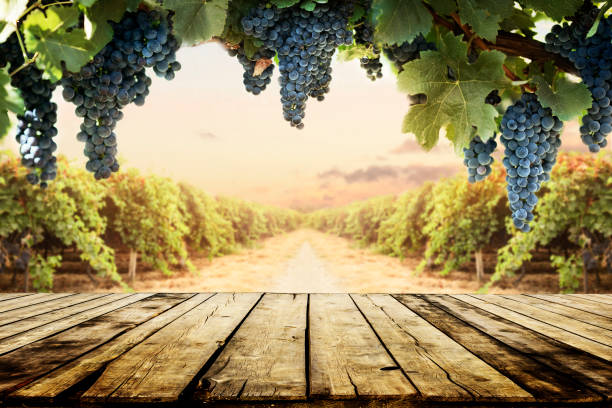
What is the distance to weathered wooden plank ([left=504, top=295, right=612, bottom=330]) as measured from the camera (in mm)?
2094

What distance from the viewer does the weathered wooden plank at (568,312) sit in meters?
2.09

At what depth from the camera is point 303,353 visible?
1.47 metres

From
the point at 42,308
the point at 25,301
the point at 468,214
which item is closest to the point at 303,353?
the point at 42,308

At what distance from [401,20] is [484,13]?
0.17 metres

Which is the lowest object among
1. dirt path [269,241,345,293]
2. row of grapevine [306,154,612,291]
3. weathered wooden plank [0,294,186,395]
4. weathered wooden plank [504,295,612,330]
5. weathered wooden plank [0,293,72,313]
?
dirt path [269,241,345,293]

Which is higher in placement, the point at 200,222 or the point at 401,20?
the point at 401,20

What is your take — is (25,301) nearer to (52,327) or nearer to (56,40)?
(52,327)

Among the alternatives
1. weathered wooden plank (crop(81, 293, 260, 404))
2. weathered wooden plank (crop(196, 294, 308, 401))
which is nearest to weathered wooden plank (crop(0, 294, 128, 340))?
weathered wooden plank (crop(81, 293, 260, 404))

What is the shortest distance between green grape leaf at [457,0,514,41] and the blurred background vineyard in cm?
626

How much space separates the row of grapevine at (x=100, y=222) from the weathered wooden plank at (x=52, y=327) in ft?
15.3

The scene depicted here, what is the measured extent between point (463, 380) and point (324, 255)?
15.1 meters

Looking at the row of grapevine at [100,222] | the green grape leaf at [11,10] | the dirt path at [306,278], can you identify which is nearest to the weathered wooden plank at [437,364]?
the green grape leaf at [11,10]

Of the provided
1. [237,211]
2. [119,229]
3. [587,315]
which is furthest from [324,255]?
[587,315]

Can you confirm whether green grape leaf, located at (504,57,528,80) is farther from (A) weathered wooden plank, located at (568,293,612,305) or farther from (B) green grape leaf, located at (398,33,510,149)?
(A) weathered wooden plank, located at (568,293,612,305)
